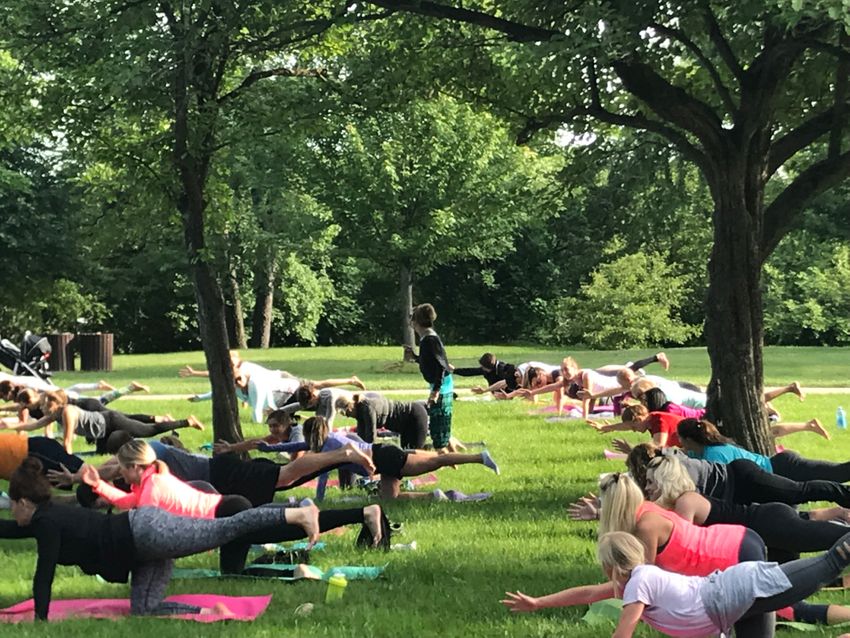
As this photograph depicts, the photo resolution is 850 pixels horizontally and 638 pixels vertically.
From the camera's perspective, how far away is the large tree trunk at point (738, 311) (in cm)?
1048

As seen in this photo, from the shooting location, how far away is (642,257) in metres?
48.2

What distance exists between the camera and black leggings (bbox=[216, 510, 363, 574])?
7.06m

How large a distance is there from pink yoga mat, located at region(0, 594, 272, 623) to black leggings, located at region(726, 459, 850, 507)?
3.18 meters

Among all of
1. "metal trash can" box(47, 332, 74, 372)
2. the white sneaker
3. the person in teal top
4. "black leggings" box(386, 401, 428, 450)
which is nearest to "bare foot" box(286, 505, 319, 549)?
the person in teal top

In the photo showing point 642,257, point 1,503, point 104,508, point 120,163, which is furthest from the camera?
point 642,257

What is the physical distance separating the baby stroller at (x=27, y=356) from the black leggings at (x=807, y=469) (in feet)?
65.7

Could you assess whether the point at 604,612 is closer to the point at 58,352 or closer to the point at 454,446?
the point at 454,446

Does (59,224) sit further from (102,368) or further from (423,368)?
(423,368)

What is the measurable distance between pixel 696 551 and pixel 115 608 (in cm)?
362

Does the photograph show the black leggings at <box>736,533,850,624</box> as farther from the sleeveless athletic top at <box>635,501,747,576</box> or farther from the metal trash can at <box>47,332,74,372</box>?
the metal trash can at <box>47,332,74,372</box>

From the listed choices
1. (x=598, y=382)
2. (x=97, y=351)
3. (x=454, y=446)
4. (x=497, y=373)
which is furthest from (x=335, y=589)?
(x=97, y=351)

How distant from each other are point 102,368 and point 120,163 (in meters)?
19.8

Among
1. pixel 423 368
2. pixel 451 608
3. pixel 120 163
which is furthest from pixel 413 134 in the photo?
pixel 451 608

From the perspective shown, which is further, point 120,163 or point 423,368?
point 120,163
